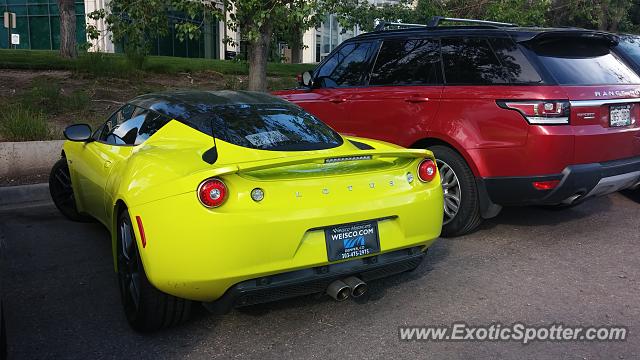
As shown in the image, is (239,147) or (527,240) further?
(527,240)

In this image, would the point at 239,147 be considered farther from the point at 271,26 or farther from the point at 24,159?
the point at 271,26

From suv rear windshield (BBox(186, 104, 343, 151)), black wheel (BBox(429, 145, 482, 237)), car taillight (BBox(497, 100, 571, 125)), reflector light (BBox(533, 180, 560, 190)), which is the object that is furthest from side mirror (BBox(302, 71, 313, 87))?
reflector light (BBox(533, 180, 560, 190))

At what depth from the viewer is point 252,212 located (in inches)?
116

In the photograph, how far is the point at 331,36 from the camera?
1575 inches

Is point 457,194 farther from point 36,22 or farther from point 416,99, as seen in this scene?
point 36,22

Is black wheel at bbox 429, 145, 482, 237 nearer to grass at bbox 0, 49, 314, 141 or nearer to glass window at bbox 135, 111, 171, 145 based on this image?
glass window at bbox 135, 111, 171, 145

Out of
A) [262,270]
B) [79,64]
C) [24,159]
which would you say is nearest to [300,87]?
[24,159]

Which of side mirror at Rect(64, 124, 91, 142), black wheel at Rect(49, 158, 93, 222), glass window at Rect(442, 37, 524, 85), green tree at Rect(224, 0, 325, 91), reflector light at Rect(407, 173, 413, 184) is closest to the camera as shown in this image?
reflector light at Rect(407, 173, 413, 184)

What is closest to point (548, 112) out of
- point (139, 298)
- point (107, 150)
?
point (139, 298)

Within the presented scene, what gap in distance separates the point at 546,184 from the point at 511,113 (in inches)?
25.3

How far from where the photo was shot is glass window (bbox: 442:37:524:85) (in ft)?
16.2

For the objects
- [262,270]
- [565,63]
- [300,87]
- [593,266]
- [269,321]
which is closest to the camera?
[262,270]

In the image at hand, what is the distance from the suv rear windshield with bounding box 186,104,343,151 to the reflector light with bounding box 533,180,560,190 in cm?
174

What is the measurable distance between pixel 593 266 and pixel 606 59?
1.99m
